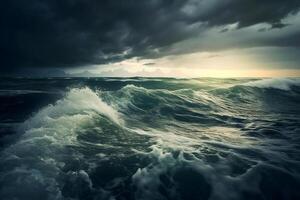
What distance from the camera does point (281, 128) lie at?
1161 cm

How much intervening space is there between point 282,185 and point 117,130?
7148mm

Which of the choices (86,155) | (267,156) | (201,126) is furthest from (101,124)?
(267,156)

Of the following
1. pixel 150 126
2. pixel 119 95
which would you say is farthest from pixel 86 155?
pixel 119 95

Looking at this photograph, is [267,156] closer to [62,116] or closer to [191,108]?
[62,116]

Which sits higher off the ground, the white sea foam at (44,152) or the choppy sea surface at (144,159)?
the white sea foam at (44,152)

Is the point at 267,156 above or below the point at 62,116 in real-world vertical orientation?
below

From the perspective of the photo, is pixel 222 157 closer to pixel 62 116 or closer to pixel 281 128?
pixel 281 128

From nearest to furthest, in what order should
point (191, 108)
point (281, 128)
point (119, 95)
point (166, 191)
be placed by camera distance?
1. point (166, 191)
2. point (281, 128)
3. point (191, 108)
4. point (119, 95)

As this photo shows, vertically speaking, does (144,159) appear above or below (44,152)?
below

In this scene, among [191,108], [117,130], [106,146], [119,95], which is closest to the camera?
[106,146]

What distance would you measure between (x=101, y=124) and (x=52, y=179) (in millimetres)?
5815

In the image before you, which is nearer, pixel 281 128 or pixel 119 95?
pixel 281 128

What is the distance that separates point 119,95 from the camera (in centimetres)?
2158

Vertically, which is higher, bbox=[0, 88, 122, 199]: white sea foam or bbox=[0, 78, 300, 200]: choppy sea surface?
bbox=[0, 88, 122, 199]: white sea foam
